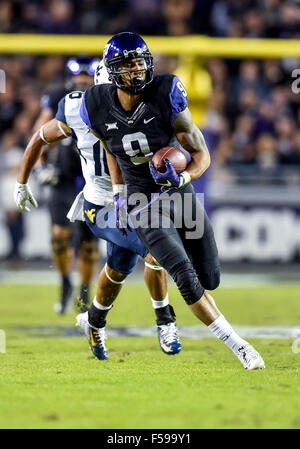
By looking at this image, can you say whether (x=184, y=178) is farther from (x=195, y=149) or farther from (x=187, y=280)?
(x=187, y=280)

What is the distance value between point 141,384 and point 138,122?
123 cm

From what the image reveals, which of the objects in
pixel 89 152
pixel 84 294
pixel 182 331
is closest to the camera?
pixel 89 152

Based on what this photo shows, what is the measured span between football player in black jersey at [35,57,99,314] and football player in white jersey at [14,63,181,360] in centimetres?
117

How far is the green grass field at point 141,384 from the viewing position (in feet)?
10.1

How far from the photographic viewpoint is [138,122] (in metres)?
4.14

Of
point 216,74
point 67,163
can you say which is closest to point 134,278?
point 216,74

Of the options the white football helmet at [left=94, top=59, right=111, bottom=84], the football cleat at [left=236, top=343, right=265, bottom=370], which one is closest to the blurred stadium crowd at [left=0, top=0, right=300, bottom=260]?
the white football helmet at [left=94, top=59, right=111, bottom=84]

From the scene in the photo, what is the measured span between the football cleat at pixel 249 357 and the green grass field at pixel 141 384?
0.14 ft

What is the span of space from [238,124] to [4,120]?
261 centimetres

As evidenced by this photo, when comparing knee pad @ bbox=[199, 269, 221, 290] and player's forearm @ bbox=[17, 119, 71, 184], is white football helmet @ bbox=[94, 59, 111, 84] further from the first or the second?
knee pad @ bbox=[199, 269, 221, 290]

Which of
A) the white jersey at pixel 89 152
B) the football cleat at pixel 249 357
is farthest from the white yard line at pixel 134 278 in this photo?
the football cleat at pixel 249 357
